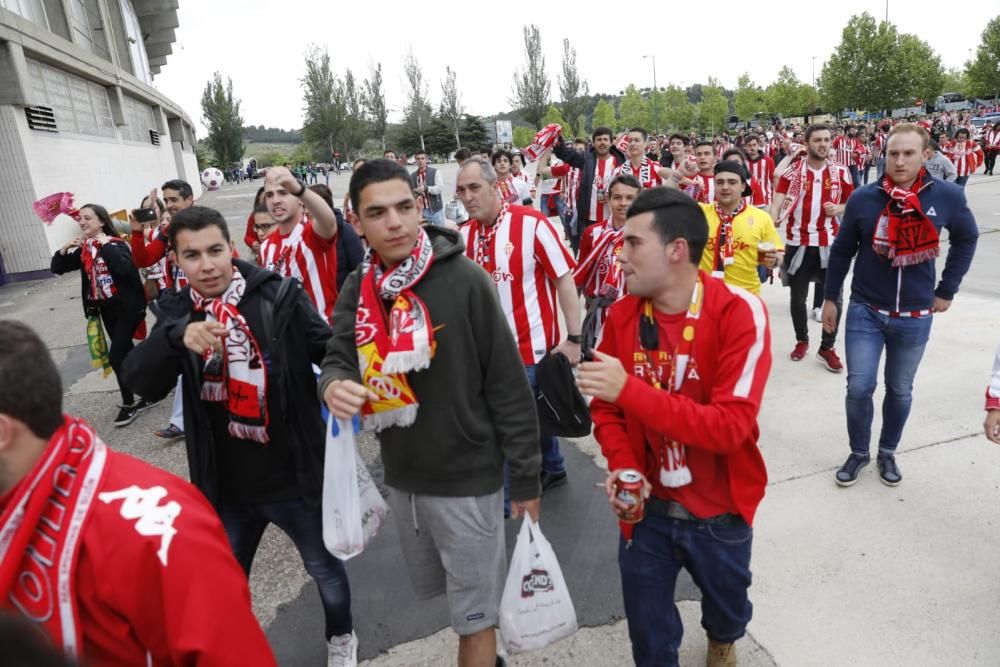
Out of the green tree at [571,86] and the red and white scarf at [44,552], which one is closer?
the red and white scarf at [44,552]

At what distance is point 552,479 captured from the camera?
4.21 m

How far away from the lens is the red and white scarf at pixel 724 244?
4.78m

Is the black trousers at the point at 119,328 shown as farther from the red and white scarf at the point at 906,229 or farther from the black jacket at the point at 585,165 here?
Answer: the red and white scarf at the point at 906,229

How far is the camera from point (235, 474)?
254 cm

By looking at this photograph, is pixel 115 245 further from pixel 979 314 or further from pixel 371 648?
pixel 979 314

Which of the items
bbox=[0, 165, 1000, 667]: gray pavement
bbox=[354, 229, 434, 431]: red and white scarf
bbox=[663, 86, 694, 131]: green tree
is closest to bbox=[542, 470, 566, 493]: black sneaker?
bbox=[0, 165, 1000, 667]: gray pavement

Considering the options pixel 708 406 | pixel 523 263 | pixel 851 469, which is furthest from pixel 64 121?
pixel 708 406

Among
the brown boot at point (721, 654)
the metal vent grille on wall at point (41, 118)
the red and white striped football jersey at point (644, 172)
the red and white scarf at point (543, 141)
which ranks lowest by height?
the brown boot at point (721, 654)

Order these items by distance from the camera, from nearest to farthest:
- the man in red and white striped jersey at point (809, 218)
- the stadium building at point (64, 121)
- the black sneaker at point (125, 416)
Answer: the black sneaker at point (125, 416), the man in red and white striped jersey at point (809, 218), the stadium building at point (64, 121)

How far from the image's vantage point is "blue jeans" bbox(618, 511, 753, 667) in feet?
7.04

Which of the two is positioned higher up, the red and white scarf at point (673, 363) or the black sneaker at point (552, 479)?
the red and white scarf at point (673, 363)

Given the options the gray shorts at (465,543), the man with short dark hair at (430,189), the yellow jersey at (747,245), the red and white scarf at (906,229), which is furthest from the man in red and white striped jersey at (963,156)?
the gray shorts at (465,543)

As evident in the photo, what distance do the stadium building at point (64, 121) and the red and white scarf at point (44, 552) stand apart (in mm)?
15336

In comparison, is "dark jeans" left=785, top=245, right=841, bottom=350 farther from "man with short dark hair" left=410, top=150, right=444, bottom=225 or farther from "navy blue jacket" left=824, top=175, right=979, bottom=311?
"man with short dark hair" left=410, top=150, right=444, bottom=225
